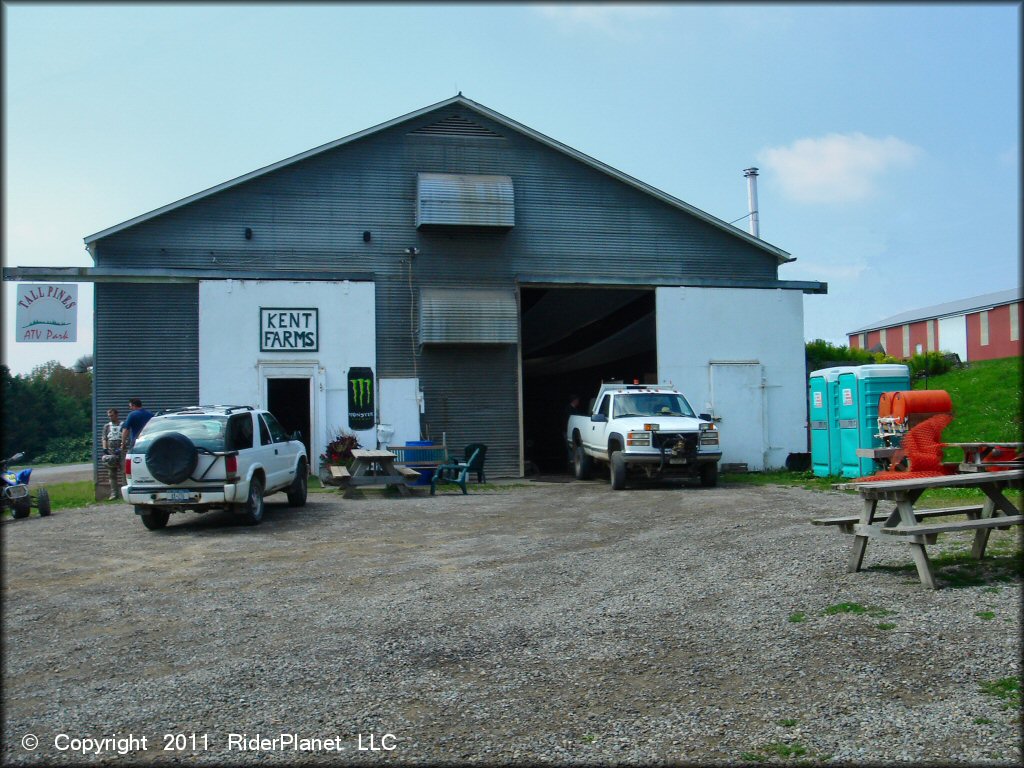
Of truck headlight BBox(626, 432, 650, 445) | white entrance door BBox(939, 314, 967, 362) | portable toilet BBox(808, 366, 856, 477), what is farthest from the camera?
white entrance door BBox(939, 314, 967, 362)

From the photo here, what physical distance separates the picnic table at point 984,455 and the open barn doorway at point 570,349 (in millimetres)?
14729

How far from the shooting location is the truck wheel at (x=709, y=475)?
18136mm

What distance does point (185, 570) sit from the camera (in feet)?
31.5

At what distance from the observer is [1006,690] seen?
5.13m

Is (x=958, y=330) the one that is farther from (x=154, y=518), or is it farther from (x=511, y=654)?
(x=511, y=654)

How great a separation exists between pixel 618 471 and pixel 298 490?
20.4 feet

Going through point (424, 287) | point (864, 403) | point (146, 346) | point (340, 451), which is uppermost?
point (424, 287)

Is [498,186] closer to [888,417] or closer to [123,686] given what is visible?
[888,417]

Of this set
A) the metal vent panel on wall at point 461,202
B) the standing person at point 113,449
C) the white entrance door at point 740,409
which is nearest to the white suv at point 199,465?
the standing person at point 113,449

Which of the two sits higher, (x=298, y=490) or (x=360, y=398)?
(x=360, y=398)

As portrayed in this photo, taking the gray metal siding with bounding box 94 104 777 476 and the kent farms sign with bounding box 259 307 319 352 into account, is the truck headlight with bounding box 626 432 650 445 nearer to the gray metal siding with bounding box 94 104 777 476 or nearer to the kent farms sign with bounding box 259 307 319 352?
the gray metal siding with bounding box 94 104 777 476

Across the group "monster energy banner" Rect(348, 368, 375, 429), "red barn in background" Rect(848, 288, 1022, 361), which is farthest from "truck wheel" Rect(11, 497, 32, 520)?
"red barn in background" Rect(848, 288, 1022, 361)

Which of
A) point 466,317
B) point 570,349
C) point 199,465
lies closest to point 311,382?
point 466,317

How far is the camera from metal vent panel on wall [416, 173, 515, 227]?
21.5 metres
